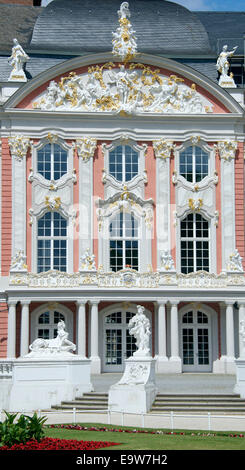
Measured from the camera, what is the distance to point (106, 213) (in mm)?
40844

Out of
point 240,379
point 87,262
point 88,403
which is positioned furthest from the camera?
point 87,262

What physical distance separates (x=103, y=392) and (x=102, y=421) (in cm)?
511

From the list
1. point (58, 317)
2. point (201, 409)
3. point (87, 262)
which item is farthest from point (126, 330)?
point (201, 409)

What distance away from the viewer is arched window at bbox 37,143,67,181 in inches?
1613

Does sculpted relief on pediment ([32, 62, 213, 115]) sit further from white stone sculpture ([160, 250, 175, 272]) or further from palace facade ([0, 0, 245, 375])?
white stone sculpture ([160, 250, 175, 272])

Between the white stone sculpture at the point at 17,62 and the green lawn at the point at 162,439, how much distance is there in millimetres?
22015

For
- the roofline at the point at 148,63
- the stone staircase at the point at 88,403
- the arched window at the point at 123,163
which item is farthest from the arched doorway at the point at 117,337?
the stone staircase at the point at 88,403

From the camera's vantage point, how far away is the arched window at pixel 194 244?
134 ft

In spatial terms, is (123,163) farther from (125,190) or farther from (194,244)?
(194,244)

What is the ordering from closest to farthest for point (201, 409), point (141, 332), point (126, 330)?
point (201, 409) → point (141, 332) → point (126, 330)

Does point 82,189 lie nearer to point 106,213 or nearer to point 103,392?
point 106,213

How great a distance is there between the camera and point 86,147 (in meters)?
41.2

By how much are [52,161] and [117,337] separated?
769 cm

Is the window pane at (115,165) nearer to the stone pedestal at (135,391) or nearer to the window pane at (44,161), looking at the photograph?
the window pane at (44,161)
